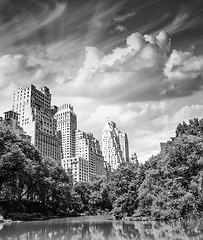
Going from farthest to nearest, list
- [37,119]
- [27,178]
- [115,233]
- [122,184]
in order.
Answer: [37,119], [122,184], [27,178], [115,233]

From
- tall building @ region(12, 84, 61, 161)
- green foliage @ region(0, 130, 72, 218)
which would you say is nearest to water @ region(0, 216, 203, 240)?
green foliage @ region(0, 130, 72, 218)

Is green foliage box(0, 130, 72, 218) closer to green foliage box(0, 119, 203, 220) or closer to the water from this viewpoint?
green foliage box(0, 119, 203, 220)

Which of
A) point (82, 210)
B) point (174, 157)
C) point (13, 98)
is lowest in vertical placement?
point (82, 210)

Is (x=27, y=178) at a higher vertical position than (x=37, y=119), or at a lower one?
lower

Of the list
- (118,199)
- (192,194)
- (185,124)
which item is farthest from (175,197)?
(118,199)

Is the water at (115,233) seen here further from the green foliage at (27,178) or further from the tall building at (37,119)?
the tall building at (37,119)

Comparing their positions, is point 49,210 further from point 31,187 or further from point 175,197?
point 175,197

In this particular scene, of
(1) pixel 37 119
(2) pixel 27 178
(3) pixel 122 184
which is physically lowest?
(3) pixel 122 184

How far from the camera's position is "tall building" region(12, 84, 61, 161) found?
521 ft

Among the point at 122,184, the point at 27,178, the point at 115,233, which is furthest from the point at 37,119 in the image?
the point at 115,233

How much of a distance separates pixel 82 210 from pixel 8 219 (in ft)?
135

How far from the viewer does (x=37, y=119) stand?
164 metres

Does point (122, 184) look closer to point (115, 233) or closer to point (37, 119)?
point (115, 233)

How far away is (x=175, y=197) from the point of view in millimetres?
24922
